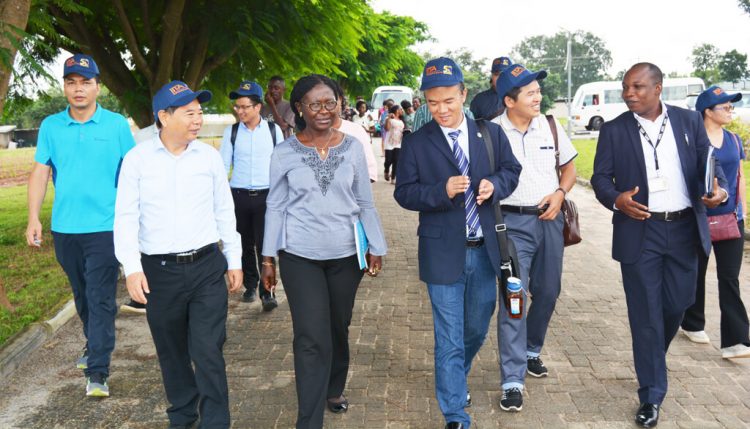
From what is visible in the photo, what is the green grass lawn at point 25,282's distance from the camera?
269 inches

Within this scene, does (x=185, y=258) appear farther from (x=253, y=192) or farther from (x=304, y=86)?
(x=253, y=192)

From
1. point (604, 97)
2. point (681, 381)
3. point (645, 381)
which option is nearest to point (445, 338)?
point (645, 381)

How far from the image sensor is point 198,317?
398cm

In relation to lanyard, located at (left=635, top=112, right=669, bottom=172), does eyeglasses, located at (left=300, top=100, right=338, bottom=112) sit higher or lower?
higher

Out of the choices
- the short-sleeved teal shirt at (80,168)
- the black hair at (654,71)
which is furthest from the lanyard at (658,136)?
the short-sleeved teal shirt at (80,168)

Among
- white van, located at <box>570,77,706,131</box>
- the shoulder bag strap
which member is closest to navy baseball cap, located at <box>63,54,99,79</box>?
the shoulder bag strap

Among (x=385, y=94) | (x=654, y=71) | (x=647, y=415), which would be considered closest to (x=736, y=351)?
(x=647, y=415)

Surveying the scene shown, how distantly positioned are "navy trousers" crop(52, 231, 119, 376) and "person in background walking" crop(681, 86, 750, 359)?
3971 millimetres

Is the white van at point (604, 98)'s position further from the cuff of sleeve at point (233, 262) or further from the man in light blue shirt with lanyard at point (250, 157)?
the cuff of sleeve at point (233, 262)

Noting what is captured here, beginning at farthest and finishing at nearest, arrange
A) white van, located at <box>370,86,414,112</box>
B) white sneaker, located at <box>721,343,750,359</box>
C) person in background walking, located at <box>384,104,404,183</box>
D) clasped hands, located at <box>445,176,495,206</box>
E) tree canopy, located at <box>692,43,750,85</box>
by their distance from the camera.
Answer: tree canopy, located at <box>692,43,750,85</box> → white van, located at <box>370,86,414,112</box> → person in background walking, located at <box>384,104,404,183</box> → white sneaker, located at <box>721,343,750,359</box> → clasped hands, located at <box>445,176,495,206</box>

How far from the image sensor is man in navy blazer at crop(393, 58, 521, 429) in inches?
159

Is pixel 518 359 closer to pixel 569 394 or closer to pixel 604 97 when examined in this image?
pixel 569 394

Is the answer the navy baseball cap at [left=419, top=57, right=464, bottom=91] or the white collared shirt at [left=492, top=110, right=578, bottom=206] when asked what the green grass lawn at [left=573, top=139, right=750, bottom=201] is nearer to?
the white collared shirt at [left=492, top=110, right=578, bottom=206]

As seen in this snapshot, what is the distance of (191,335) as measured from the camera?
4.00 metres
